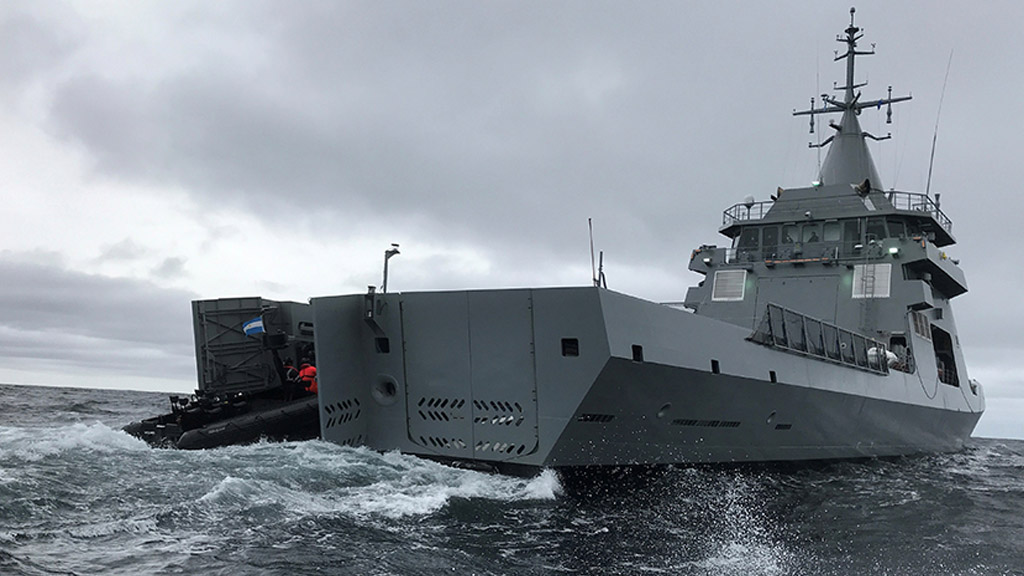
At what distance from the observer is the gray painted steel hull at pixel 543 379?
420 inches

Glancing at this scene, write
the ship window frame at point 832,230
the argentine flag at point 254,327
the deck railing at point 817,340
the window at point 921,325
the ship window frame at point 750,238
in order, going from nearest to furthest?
the deck railing at point 817,340, the argentine flag at point 254,327, the window at point 921,325, the ship window frame at point 832,230, the ship window frame at point 750,238

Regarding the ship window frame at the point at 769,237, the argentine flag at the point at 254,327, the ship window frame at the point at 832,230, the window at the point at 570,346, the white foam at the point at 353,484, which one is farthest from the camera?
the ship window frame at the point at 769,237

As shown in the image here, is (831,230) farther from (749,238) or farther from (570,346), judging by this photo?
(570,346)

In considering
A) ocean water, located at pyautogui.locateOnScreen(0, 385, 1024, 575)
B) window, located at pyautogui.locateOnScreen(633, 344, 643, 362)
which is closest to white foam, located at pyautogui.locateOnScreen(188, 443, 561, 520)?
ocean water, located at pyautogui.locateOnScreen(0, 385, 1024, 575)

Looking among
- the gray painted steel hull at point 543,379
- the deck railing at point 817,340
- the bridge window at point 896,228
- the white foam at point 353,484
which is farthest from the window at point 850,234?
the white foam at point 353,484

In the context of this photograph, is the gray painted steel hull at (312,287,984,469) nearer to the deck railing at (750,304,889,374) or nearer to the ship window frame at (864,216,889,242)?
the deck railing at (750,304,889,374)

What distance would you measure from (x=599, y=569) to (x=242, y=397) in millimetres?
9904

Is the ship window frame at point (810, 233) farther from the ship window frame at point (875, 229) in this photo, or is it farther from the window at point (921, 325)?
the window at point (921, 325)

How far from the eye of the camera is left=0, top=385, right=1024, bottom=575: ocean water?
6996 millimetres

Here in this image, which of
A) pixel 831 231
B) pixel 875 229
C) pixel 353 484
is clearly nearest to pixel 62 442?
pixel 353 484

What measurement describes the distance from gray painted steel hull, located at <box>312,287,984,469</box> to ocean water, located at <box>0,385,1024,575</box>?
507 mm

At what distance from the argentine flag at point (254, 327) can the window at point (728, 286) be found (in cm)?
1076

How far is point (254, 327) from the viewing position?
15.6 m

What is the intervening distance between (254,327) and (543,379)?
736 centimetres
